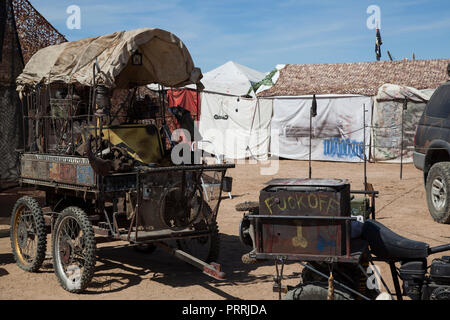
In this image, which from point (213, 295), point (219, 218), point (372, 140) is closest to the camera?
point (213, 295)

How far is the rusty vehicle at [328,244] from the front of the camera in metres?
4.22

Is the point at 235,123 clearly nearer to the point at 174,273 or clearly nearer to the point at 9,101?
the point at 9,101

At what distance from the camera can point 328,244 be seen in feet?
13.9

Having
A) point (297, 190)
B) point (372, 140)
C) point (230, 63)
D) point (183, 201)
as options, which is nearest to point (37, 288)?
point (183, 201)

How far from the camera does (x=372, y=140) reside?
22.0 meters

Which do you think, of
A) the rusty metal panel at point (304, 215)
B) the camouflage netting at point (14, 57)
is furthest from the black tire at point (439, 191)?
the camouflage netting at point (14, 57)

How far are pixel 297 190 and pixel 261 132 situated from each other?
19986 millimetres

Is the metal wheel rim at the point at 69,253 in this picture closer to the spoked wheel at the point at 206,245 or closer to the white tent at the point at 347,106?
the spoked wheel at the point at 206,245

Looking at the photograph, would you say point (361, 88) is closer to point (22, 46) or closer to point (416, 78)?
point (416, 78)

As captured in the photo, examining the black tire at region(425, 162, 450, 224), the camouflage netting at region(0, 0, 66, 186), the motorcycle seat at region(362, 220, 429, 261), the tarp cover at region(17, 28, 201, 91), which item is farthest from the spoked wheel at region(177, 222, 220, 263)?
the camouflage netting at region(0, 0, 66, 186)

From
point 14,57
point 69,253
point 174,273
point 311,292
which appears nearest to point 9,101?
point 14,57

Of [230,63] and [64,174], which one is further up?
[230,63]

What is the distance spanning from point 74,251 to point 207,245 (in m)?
1.85

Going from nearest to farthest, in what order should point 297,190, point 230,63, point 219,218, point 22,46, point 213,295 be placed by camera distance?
point 297,190 < point 213,295 < point 219,218 < point 22,46 < point 230,63
